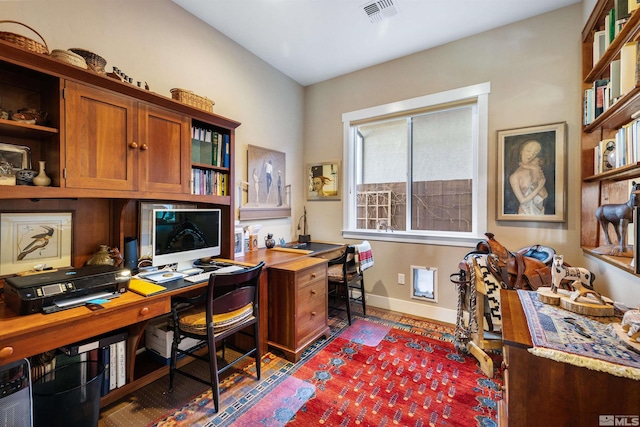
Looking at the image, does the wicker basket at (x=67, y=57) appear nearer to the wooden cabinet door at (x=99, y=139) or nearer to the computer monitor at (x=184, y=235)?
the wooden cabinet door at (x=99, y=139)

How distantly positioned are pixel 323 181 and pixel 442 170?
4.87 feet

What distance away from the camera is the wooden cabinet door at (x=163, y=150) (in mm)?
1817

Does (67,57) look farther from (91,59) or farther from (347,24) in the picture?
(347,24)

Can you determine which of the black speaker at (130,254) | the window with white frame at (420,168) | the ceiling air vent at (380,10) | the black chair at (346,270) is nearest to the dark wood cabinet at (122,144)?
the black speaker at (130,254)

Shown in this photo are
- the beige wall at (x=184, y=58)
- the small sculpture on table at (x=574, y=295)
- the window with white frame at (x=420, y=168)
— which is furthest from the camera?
the window with white frame at (x=420, y=168)

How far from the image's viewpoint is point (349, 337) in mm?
2568

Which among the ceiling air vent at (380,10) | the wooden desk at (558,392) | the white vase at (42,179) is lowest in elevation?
the wooden desk at (558,392)

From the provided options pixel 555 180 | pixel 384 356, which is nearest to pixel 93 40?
pixel 384 356

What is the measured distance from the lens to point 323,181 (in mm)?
3682

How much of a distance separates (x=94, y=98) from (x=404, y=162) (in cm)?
287

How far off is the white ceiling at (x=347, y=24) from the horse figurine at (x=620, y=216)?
1847 mm

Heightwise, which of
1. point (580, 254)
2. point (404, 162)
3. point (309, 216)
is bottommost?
point (580, 254)

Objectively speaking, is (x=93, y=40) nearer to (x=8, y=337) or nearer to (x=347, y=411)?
(x=8, y=337)

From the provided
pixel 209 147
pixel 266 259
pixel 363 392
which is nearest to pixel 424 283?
pixel 363 392
